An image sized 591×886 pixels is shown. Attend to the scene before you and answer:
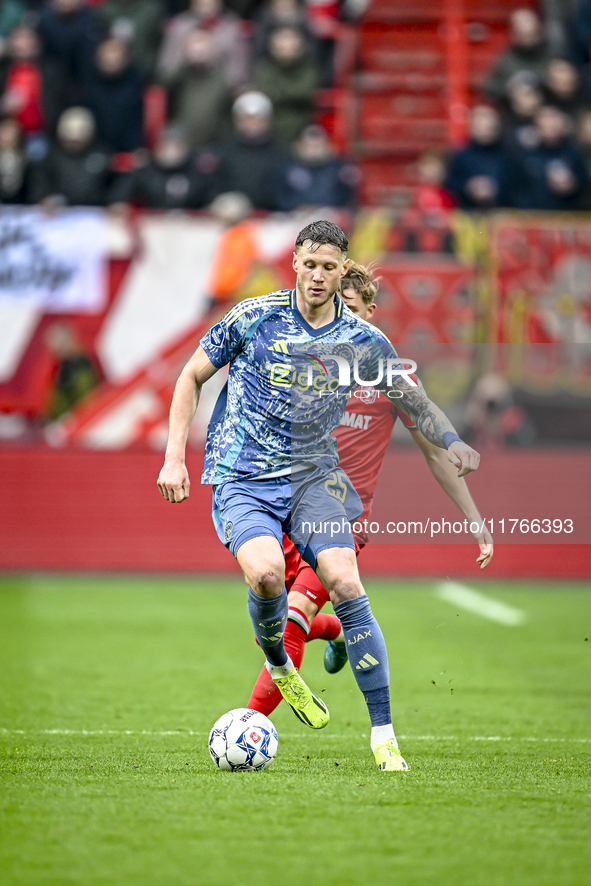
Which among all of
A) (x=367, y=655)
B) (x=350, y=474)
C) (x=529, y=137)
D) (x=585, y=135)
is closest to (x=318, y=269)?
(x=350, y=474)

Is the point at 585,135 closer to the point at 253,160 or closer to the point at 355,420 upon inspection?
the point at 253,160

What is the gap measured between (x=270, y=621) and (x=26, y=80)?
429 inches

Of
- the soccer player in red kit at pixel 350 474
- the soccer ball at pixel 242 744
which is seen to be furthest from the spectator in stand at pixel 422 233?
the soccer ball at pixel 242 744

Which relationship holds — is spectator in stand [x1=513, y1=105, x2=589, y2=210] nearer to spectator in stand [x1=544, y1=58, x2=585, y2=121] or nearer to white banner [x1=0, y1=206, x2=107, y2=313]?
spectator in stand [x1=544, y1=58, x2=585, y2=121]

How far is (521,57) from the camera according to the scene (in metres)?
15.0

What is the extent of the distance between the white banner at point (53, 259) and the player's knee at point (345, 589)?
8.76 m

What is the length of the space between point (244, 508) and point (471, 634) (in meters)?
4.96

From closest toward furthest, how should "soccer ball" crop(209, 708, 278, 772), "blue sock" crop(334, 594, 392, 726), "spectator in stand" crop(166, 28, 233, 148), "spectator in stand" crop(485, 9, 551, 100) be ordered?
"soccer ball" crop(209, 708, 278, 772), "blue sock" crop(334, 594, 392, 726), "spectator in stand" crop(166, 28, 233, 148), "spectator in stand" crop(485, 9, 551, 100)

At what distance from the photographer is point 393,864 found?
136 inches

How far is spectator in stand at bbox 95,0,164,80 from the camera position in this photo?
14530 mm

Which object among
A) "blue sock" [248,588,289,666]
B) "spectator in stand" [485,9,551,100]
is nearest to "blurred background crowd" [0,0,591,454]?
"spectator in stand" [485,9,551,100]

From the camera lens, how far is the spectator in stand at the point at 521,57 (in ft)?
48.8

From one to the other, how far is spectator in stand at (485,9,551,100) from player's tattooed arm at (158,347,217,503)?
10923mm

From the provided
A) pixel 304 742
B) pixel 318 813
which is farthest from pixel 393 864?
pixel 304 742
